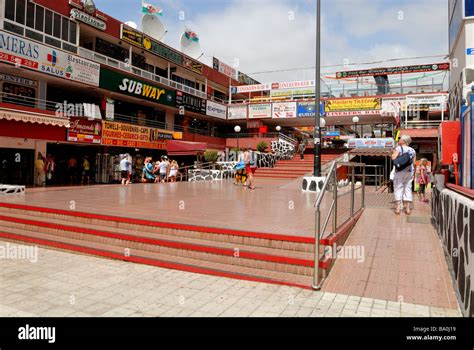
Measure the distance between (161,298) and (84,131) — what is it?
663 inches

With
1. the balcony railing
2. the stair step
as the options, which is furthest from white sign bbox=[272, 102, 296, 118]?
the stair step

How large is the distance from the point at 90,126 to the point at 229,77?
19800mm

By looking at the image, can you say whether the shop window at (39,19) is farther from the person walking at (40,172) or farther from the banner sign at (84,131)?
the person walking at (40,172)

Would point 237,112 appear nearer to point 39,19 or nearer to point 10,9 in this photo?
point 39,19

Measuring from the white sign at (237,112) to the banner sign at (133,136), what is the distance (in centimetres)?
868

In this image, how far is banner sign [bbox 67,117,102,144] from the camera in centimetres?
1784

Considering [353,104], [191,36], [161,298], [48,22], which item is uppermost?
[191,36]

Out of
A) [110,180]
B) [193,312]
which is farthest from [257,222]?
[110,180]

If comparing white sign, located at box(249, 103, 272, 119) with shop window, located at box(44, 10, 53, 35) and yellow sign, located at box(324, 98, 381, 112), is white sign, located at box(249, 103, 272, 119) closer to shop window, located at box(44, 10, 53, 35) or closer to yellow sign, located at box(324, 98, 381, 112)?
yellow sign, located at box(324, 98, 381, 112)

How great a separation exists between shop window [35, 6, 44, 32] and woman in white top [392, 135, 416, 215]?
17.8m

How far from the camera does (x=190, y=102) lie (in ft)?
93.6

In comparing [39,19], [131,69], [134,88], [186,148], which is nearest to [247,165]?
[186,148]

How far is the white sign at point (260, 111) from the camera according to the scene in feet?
100

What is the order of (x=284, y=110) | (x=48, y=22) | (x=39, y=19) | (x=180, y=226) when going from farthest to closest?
1. (x=284, y=110)
2. (x=48, y=22)
3. (x=39, y=19)
4. (x=180, y=226)
